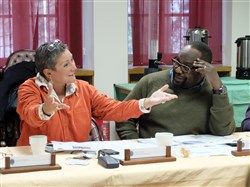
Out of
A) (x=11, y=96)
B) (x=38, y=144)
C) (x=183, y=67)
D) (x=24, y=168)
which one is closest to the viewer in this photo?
(x=24, y=168)

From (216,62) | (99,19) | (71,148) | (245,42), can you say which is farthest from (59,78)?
(216,62)

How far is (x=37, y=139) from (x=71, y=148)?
154 mm

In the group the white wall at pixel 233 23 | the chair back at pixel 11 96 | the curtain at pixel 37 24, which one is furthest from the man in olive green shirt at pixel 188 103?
the white wall at pixel 233 23

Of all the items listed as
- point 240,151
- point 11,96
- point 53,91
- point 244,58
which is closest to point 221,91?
point 240,151

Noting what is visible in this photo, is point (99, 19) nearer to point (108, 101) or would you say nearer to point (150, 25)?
point (150, 25)

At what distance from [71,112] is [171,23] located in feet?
Answer: 8.62

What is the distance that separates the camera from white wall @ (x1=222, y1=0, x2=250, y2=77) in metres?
4.55

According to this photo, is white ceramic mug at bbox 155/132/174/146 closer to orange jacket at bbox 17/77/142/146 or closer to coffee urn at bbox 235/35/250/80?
orange jacket at bbox 17/77/142/146

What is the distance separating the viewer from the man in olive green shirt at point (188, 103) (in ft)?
7.20

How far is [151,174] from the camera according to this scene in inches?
59.7

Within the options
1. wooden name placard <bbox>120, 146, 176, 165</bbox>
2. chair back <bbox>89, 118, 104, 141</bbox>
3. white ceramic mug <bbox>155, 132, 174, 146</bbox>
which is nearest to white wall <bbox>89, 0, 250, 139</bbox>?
chair back <bbox>89, 118, 104, 141</bbox>

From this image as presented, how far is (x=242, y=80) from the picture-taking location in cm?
388

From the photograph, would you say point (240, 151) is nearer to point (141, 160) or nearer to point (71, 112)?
point (141, 160)

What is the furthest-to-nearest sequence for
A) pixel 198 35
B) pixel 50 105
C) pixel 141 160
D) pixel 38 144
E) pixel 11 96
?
pixel 198 35, pixel 11 96, pixel 50 105, pixel 38 144, pixel 141 160
